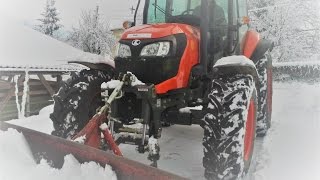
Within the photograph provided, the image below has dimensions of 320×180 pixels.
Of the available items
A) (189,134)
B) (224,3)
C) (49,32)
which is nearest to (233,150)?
(224,3)

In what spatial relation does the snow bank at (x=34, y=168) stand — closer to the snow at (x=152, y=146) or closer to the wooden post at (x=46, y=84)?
the snow at (x=152, y=146)

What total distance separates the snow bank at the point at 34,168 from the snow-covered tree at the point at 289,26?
41.6 ft

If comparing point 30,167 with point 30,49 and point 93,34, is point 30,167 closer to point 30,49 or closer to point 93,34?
point 30,49

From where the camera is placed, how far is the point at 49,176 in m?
2.35

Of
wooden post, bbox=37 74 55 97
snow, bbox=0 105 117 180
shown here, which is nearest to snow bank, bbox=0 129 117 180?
snow, bbox=0 105 117 180

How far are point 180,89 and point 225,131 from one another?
2.26 feet

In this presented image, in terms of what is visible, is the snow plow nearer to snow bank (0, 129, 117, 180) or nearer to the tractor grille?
the tractor grille

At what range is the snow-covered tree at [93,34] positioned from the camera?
25.1 meters

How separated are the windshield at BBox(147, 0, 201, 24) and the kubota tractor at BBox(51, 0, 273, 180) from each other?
0.07ft

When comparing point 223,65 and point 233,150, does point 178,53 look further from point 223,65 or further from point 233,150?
point 233,150

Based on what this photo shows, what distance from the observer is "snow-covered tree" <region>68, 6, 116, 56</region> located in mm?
25062

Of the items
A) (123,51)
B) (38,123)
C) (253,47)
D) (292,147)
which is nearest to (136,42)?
(123,51)

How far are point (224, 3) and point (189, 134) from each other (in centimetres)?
203

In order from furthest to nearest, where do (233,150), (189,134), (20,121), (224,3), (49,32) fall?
(49,32)
(20,121)
(189,134)
(224,3)
(233,150)
